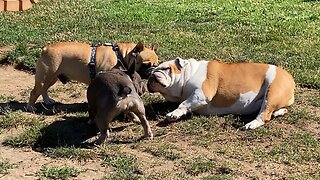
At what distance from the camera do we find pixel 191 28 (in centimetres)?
1062

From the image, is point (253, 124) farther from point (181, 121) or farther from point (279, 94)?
point (181, 121)

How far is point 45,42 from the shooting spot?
31.1 feet

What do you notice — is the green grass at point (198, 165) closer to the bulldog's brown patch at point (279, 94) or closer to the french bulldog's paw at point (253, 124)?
the french bulldog's paw at point (253, 124)

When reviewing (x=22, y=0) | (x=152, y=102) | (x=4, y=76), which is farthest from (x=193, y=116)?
(x=22, y=0)

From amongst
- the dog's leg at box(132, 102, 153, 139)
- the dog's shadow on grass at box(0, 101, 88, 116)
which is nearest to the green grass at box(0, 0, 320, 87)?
the dog's shadow on grass at box(0, 101, 88, 116)

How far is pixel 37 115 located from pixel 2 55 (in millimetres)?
2611

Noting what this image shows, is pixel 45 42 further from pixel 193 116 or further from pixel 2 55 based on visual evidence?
pixel 193 116

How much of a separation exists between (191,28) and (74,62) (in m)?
4.35

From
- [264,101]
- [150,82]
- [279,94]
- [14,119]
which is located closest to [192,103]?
[150,82]

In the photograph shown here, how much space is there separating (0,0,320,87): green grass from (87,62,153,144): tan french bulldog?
2596mm

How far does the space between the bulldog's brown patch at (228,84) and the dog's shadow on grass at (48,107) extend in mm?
1309

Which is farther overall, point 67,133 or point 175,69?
point 175,69

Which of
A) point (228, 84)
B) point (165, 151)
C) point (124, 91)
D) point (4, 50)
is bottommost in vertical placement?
point (4, 50)

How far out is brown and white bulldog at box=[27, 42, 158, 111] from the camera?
649cm
